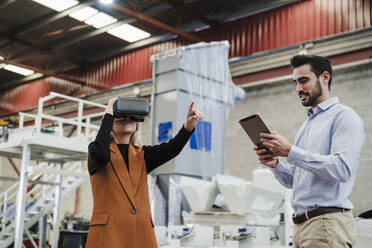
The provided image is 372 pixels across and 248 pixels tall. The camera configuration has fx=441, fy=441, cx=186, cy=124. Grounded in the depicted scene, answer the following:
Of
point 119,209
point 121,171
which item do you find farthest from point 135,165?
point 119,209

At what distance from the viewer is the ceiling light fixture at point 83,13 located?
49.5 ft

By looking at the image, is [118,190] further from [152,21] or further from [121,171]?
[152,21]

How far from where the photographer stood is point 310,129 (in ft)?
8.34

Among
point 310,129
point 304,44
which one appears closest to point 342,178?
point 310,129

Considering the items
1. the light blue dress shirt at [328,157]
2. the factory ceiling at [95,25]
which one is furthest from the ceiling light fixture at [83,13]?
the light blue dress shirt at [328,157]

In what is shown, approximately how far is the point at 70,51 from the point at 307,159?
18.4m

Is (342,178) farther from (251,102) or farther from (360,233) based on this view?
(251,102)

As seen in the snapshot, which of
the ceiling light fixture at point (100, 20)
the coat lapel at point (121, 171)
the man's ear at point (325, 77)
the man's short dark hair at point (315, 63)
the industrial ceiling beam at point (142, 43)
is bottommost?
the coat lapel at point (121, 171)

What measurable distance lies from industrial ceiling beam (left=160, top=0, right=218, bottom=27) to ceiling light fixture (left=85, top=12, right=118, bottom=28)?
2.71 metres

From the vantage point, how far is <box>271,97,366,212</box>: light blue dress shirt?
7.34 feet

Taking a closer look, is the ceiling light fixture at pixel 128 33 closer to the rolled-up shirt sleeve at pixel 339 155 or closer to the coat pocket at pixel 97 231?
the coat pocket at pixel 97 231

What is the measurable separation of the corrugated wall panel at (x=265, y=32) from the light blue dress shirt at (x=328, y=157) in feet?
31.9

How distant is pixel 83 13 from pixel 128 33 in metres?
2.08

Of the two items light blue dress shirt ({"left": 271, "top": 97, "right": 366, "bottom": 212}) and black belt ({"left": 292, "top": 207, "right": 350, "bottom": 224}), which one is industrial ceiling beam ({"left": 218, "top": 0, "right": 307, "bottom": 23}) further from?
black belt ({"left": 292, "top": 207, "right": 350, "bottom": 224})
